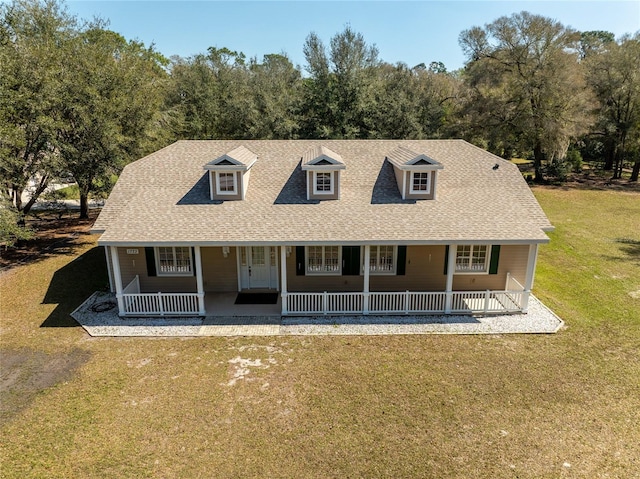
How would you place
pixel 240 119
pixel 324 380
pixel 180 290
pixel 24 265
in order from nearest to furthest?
1. pixel 324 380
2. pixel 180 290
3. pixel 24 265
4. pixel 240 119

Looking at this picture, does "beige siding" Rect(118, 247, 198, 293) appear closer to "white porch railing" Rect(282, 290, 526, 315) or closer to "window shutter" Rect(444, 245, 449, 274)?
"white porch railing" Rect(282, 290, 526, 315)

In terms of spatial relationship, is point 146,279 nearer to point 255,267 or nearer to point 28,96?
point 255,267

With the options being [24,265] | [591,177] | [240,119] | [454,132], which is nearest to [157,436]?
[24,265]

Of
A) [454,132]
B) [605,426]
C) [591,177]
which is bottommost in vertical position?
[605,426]

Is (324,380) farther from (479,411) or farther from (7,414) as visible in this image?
(7,414)

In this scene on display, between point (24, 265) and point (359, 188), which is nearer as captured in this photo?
point (359, 188)

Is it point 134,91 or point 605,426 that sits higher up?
point 134,91

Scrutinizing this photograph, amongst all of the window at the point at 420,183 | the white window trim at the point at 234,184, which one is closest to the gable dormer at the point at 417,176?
the window at the point at 420,183
